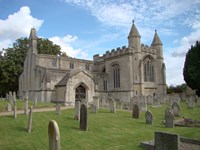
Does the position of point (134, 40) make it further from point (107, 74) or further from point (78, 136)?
point (78, 136)

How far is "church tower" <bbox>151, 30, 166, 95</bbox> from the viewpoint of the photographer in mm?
40344

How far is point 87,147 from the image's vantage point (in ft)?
27.0

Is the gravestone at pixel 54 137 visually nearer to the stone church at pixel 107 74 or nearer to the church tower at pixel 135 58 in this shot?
the stone church at pixel 107 74

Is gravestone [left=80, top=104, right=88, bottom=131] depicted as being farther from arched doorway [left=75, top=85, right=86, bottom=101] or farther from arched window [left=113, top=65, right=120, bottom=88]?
arched window [left=113, top=65, right=120, bottom=88]

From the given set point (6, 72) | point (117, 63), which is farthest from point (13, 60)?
point (117, 63)

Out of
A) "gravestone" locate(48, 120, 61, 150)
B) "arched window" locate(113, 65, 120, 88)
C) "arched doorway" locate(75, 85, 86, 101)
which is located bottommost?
"gravestone" locate(48, 120, 61, 150)

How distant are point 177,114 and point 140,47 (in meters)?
22.7

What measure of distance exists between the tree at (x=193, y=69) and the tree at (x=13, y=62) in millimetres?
29585

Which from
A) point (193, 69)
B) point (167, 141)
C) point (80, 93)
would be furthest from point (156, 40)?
point (167, 141)

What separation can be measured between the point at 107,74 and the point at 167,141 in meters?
33.7

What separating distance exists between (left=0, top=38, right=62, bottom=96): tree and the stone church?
137 inches

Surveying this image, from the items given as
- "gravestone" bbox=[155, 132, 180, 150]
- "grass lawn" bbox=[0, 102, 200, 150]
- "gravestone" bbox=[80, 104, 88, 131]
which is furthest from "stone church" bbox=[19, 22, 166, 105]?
"gravestone" bbox=[155, 132, 180, 150]

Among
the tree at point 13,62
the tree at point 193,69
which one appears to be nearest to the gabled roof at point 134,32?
the tree at point 193,69

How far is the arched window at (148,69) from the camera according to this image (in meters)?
39.4
